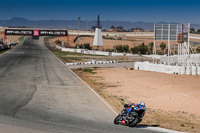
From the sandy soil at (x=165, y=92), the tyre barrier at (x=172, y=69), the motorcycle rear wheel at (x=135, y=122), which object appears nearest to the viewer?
the motorcycle rear wheel at (x=135, y=122)

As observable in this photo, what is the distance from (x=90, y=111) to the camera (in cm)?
1778

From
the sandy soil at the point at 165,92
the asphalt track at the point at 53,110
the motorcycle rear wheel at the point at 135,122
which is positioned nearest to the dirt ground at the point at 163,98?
the sandy soil at the point at 165,92

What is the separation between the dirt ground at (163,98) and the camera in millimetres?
16453

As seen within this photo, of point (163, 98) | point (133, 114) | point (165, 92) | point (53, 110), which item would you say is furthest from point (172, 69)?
point (133, 114)

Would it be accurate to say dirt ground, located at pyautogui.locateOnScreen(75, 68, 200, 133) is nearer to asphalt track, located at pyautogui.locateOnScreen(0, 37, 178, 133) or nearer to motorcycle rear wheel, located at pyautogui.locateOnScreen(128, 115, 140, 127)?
asphalt track, located at pyautogui.locateOnScreen(0, 37, 178, 133)

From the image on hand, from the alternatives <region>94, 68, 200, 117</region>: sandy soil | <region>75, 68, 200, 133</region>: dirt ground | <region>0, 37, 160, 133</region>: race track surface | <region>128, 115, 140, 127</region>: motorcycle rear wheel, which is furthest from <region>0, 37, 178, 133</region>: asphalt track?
<region>94, 68, 200, 117</region>: sandy soil

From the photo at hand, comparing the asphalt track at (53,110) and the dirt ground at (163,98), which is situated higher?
the asphalt track at (53,110)

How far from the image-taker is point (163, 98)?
23.4 m

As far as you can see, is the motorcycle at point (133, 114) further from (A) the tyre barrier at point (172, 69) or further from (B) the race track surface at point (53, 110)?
(A) the tyre barrier at point (172, 69)

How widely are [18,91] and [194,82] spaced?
673 inches

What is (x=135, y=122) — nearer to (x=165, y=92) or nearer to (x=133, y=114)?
(x=133, y=114)

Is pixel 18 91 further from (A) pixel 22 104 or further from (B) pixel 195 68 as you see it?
(B) pixel 195 68

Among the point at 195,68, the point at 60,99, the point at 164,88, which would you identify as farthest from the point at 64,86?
the point at 195,68

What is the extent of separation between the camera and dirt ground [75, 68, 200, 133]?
16453 millimetres
